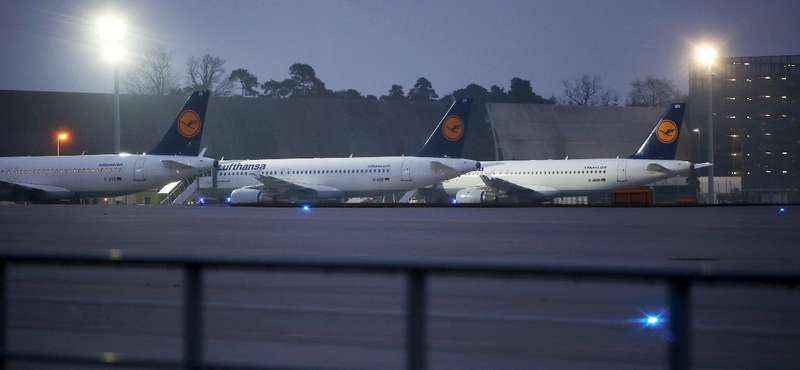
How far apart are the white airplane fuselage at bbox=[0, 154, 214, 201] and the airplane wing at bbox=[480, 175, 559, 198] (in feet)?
53.1

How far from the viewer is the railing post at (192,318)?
164 inches

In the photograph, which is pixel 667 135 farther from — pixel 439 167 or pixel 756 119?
pixel 756 119

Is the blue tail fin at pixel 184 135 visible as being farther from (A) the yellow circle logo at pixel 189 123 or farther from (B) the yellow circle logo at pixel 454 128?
(B) the yellow circle logo at pixel 454 128

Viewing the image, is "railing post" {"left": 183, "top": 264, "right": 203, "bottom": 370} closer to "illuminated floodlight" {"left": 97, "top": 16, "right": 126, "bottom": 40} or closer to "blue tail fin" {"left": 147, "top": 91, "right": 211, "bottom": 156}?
"blue tail fin" {"left": 147, "top": 91, "right": 211, "bottom": 156}

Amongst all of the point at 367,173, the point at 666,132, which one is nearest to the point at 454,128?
the point at 367,173

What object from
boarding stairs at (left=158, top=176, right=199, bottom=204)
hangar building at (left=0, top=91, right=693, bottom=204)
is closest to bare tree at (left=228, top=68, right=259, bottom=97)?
hangar building at (left=0, top=91, right=693, bottom=204)

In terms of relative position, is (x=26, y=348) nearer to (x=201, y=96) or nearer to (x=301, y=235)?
(x=301, y=235)

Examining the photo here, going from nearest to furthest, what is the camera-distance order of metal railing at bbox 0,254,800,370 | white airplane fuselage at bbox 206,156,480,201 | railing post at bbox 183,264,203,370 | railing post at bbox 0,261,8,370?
metal railing at bbox 0,254,800,370
railing post at bbox 183,264,203,370
railing post at bbox 0,261,8,370
white airplane fuselage at bbox 206,156,480,201

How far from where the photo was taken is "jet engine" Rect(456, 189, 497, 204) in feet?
164

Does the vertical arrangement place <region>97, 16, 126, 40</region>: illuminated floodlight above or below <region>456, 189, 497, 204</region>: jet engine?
above

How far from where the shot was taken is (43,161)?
4372 cm

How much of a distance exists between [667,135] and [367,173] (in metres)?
16.4

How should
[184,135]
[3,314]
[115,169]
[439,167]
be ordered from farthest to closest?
[439,167], [115,169], [184,135], [3,314]

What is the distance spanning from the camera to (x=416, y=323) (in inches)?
152
